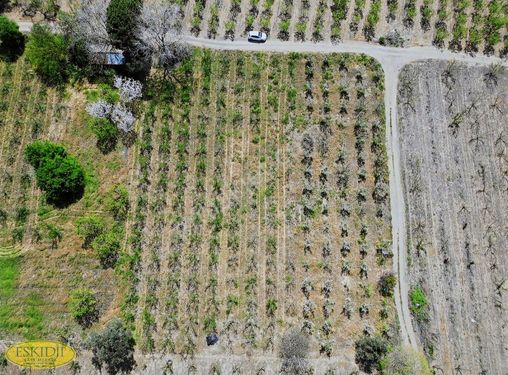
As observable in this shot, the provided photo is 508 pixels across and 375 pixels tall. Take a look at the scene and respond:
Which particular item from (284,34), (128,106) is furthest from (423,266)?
(128,106)

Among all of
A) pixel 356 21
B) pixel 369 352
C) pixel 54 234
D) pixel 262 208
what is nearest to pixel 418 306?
pixel 369 352

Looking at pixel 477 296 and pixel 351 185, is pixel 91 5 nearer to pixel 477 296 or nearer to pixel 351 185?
pixel 351 185

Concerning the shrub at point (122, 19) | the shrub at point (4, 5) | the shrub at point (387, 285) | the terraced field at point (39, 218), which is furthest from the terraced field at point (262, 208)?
the shrub at point (4, 5)

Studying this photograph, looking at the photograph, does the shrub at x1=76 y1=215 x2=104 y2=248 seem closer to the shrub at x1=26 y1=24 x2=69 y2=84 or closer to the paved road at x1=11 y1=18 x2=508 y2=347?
the shrub at x1=26 y1=24 x2=69 y2=84

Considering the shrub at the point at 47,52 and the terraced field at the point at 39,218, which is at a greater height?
→ the shrub at the point at 47,52

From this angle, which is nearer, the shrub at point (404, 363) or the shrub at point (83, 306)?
the shrub at point (404, 363)

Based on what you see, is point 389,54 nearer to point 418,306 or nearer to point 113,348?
point 418,306

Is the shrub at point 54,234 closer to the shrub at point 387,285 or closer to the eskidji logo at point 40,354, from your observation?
the eskidji logo at point 40,354
